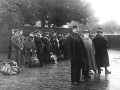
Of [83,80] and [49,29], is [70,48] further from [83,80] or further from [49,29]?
[49,29]

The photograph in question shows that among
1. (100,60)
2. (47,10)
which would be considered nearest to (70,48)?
(100,60)

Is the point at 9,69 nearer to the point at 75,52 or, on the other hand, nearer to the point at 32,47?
the point at 32,47

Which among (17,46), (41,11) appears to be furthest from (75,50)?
(41,11)

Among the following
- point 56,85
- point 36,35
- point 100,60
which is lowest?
point 56,85

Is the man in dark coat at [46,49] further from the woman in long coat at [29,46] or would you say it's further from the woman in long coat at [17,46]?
the woman in long coat at [17,46]

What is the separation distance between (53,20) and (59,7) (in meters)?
2.08

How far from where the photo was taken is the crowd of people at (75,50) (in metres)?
9.25

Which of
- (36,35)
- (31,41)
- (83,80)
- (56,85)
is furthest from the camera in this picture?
(36,35)

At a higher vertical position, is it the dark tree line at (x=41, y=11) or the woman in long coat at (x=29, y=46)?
the dark tree line at (x=41, y=11)

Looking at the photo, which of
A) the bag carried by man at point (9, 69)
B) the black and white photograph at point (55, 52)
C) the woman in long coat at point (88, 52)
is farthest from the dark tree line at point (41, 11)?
the woman in long coat at point (88, 52)

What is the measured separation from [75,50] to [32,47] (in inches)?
248

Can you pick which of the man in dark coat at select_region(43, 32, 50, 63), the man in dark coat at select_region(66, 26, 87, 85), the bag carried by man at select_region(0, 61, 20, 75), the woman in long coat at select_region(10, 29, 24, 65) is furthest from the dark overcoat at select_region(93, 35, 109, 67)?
the man in dark coat at select_region(43, 32, 50, 63)

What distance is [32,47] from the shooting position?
15.2m

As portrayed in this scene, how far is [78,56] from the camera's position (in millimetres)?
9234
